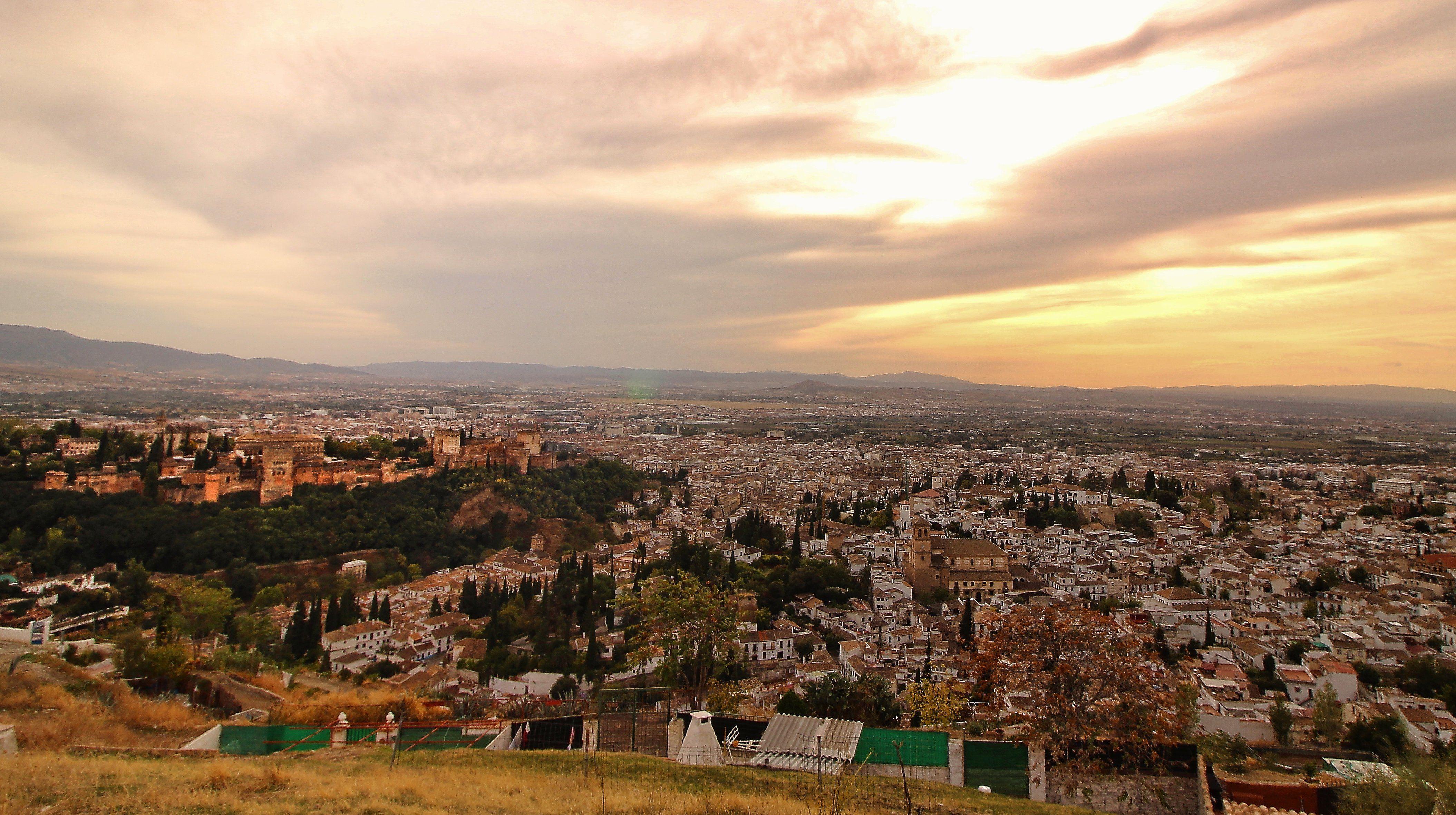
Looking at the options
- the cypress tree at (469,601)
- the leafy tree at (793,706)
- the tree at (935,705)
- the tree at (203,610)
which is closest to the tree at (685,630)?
the leafy tree at (793,706)

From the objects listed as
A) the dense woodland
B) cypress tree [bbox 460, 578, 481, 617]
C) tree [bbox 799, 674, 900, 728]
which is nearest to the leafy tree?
tree [bbox 799, 674, 900, 728]

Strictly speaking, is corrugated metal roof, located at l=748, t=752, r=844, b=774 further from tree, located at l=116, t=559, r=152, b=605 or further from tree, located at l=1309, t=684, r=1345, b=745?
tree, located at l=116, t=559, r=152, b=605

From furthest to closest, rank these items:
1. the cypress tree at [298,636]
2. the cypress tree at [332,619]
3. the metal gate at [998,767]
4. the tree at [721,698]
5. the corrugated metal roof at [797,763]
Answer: the cypress tree at [332,619] → the cypress tree at [298,636] → the tree at [721,698] → the metal gate at [998,767] → the corrugated metal roof at [797,763]

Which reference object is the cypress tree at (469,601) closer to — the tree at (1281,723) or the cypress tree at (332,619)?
the cypress tree at (332,619)

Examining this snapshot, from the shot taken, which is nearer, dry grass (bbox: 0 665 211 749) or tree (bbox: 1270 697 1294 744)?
dry grass (bbox: 0 665 211 749)

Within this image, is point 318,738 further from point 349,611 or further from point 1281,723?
point 349,611

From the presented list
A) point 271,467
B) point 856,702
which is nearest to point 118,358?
point 271,467

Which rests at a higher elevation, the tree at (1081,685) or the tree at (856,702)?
the tree at (1081,685)
